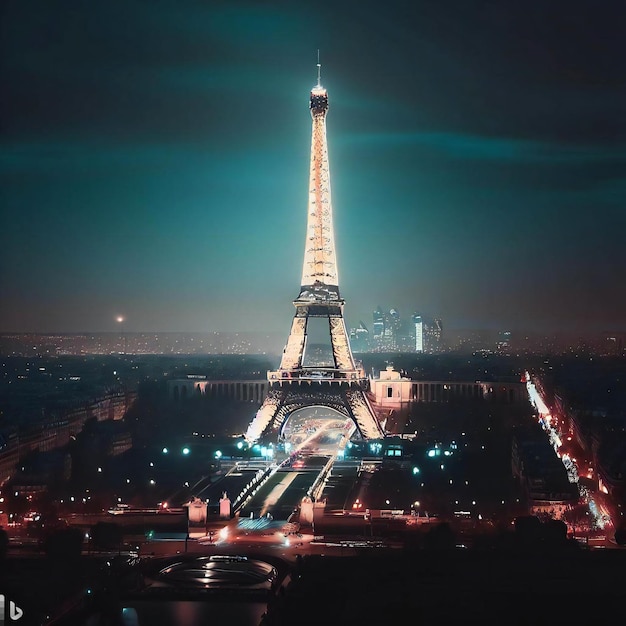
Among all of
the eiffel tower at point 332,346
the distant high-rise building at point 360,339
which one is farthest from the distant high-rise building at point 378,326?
the eiffel tower at point 332,346

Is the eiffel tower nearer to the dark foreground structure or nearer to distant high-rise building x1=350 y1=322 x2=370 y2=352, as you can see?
the dark foreground structure

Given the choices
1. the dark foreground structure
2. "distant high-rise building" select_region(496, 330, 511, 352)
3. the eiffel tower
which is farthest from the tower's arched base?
"distant high-rise building" select_region(496, 330, 511, 352)

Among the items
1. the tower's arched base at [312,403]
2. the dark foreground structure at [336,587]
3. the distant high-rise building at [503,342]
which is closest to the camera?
the dark foreground structure at [336,587]

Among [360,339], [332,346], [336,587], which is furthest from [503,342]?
[336,587]

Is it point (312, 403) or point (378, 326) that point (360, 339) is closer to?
point (378, 326)

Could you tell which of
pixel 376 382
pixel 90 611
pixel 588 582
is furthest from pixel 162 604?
pixel 376 382

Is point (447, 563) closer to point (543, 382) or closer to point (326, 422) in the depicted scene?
point (326, 422)

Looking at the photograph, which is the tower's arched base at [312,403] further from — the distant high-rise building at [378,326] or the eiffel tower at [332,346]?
the distant high-rise building at [378,326]
